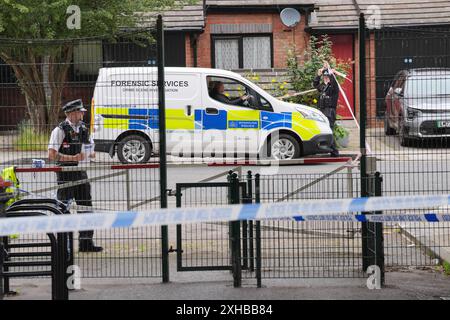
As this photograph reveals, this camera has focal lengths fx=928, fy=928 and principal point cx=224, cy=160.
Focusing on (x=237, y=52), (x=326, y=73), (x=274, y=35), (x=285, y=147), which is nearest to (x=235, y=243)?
(x=285, y=147)

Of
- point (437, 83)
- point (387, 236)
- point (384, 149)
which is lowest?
point (387, 236)

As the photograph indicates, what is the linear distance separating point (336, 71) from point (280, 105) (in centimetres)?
371

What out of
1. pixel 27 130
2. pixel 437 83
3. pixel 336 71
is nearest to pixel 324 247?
pixel 437 83

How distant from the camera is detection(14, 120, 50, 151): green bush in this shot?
935cm

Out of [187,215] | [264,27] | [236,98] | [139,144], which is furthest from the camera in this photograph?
[264,27]

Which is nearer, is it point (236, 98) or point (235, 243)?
point (235, 243)

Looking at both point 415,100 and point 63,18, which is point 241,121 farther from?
point 415,100

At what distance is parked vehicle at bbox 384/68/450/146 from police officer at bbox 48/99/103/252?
3.43 metres

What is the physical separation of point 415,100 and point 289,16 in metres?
19.1

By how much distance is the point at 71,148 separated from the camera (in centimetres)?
1066

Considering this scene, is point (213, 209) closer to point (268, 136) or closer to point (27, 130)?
point (27, 130)

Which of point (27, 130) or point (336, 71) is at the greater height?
point (336, 71)

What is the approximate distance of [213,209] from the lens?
6469 mm

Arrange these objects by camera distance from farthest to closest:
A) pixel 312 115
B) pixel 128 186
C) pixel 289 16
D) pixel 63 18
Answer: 1. pixel 289 16
2. pixel 63 18
3. pixel 312 115
4. pixel 128 186
